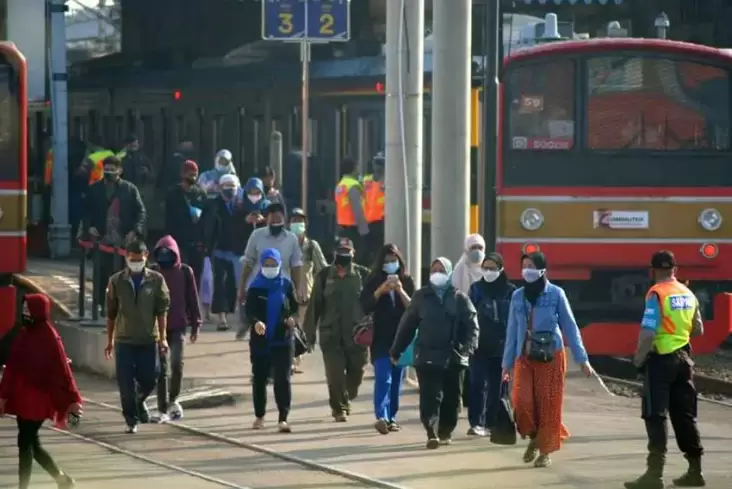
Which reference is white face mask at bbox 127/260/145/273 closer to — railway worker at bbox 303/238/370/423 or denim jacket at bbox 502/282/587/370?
railway worker at bbox 303/238/370/423

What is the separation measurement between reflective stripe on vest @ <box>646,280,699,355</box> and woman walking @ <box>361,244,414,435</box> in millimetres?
2876

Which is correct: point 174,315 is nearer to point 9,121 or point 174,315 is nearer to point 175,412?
point 175,412

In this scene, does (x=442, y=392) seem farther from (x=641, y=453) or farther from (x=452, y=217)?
(x=452, y=217)

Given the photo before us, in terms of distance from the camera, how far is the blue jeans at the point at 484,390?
14965mm

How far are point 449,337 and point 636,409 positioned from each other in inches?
133

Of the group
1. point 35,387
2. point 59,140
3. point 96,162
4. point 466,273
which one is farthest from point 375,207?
point 35,387

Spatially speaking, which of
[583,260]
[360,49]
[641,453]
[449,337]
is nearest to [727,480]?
[641,453]

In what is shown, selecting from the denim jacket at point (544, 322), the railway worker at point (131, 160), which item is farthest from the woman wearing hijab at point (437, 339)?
the railway worker at point (131, 160)

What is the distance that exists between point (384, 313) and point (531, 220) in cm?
377

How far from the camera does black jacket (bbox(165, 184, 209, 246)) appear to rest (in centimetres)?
2022

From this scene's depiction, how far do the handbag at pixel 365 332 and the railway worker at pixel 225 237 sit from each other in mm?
5057

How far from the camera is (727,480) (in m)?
13.0

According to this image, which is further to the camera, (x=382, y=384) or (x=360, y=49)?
(x=360, y=49)

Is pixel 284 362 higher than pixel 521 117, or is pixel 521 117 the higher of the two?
pixel 521 117
